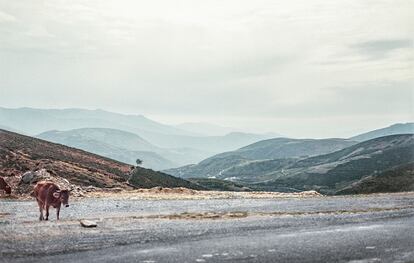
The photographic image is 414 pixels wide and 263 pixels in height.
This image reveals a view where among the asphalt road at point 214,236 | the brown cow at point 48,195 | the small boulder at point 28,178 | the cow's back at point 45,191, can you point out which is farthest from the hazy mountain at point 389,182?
the cow's back at point 45,191

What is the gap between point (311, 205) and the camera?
4431cm

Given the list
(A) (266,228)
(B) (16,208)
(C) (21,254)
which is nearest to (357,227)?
(A) (266,228)

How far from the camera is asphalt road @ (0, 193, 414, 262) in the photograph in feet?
69.5

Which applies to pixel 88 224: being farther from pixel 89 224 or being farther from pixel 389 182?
pixel 389 182

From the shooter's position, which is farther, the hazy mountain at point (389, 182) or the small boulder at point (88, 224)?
the hazy mountain at point (389, 182)

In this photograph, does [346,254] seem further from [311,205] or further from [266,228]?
[311,205]

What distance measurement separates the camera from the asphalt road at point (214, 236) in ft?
69.5

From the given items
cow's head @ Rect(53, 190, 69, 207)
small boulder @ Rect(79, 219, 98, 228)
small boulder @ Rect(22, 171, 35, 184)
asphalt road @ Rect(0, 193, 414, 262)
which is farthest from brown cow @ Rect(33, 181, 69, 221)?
small boulder @ Rect(22, 171, 35, 184)

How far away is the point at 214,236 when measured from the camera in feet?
86.3

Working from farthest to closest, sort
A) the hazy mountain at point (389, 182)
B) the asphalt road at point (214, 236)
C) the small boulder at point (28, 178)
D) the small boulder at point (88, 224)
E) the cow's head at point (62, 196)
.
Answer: the hazy mountain at point (389, 182)
the small boulder at point (28, 178)
the cow's head at point (62, 196)
the small boulder at point (88, 224)
the asphalt road at point (214, 236)

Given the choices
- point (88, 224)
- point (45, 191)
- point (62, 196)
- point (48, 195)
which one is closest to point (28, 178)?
point (62, 196)

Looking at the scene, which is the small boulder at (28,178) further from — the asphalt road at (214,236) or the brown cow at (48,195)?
the brown cow at (48,195)

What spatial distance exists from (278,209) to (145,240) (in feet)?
60.9

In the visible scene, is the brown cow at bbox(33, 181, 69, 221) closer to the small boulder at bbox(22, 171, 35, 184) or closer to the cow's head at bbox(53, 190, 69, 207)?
the cow's head at bbox(53, 190, 69, 207)
